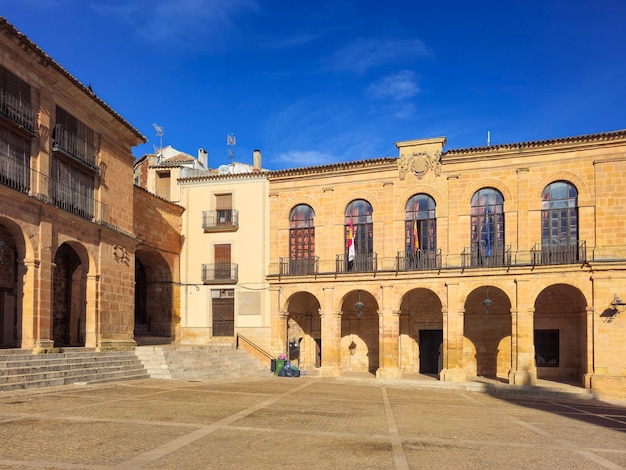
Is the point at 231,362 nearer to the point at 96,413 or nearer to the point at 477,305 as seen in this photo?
the point at 477,305

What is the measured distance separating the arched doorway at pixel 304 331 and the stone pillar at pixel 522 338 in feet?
31.7

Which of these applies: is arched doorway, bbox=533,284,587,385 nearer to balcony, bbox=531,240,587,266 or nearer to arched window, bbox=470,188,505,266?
balcony, bbox=531,240,587,266

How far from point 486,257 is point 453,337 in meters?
3.61

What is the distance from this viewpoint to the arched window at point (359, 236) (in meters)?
25.7

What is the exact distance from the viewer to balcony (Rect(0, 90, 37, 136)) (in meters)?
16.4

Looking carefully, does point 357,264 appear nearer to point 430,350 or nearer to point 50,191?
point 430,350

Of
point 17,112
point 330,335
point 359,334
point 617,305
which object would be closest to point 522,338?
point 617,305

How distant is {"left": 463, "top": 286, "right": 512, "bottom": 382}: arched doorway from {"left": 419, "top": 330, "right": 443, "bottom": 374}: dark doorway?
1.41 m

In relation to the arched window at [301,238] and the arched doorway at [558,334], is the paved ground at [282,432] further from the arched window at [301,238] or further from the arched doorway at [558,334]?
the arched window at [301,238]

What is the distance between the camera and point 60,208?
18578 mm

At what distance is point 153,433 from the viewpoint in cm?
940

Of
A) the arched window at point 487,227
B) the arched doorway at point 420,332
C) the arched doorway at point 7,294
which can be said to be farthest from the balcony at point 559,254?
the arched doorway at point 7,294

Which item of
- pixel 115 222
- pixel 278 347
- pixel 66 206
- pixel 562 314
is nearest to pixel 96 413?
pixel 66 206

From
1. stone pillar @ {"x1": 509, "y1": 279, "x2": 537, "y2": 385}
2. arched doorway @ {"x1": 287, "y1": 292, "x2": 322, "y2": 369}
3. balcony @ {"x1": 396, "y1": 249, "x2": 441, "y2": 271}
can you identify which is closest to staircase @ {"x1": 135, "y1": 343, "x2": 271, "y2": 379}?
arched doorway @ {"x1": 287, "y1": 292, "x2": 322, "y2": 369}
